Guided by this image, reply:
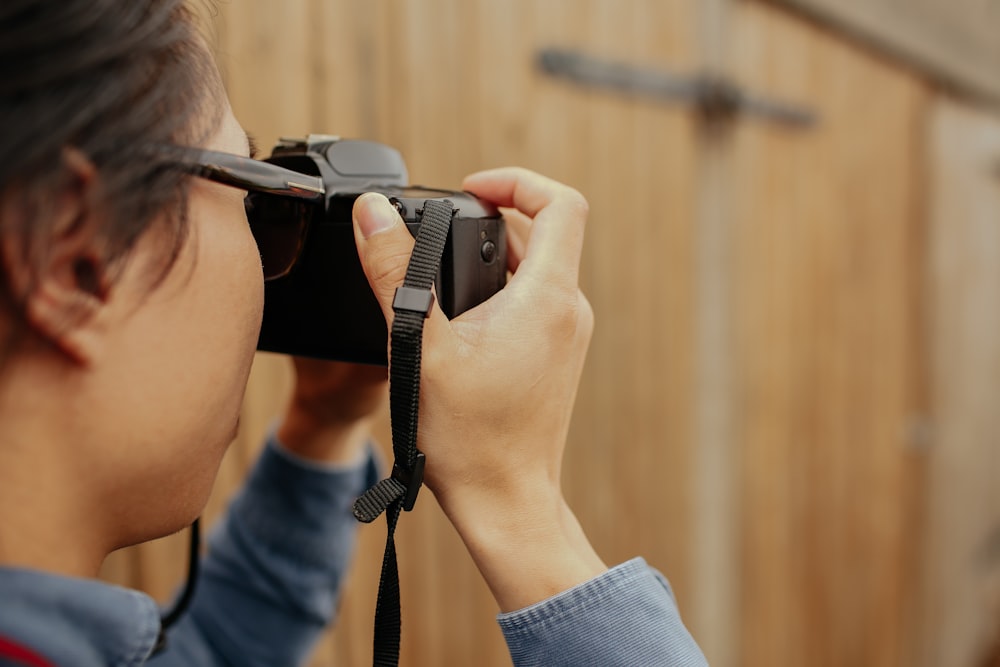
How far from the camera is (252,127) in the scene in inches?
42.6

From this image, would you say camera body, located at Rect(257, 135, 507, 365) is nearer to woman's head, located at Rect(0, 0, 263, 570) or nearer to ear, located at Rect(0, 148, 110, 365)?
woman's head, located at Rect(0, 0, 263, 570)

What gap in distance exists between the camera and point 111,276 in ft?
1.43

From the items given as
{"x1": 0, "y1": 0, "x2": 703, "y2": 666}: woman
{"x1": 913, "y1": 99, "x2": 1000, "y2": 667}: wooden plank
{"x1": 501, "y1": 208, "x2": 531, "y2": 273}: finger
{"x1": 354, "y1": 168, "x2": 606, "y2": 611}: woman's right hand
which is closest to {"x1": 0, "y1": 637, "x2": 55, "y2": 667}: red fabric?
{"x1": 0, "y1": 0, "x2": 703, "y2": 666}: woman

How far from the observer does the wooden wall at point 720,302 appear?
1.26 metres

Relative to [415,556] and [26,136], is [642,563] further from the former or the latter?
[415,556]

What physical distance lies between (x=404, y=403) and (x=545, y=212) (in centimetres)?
19

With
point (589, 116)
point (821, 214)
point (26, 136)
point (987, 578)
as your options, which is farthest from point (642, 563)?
point (987, 578)

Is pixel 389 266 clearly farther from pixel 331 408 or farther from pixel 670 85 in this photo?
pixel 670 85

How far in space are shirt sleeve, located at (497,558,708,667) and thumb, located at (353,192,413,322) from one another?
0.69 feet

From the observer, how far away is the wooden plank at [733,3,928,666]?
7.30 feet

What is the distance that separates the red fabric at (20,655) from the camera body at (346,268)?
0.93ft

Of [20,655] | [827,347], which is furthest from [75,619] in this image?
[827,347]

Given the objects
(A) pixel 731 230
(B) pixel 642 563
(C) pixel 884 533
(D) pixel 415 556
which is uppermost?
(A) pixel 731 230

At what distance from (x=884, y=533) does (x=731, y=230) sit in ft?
4.66
